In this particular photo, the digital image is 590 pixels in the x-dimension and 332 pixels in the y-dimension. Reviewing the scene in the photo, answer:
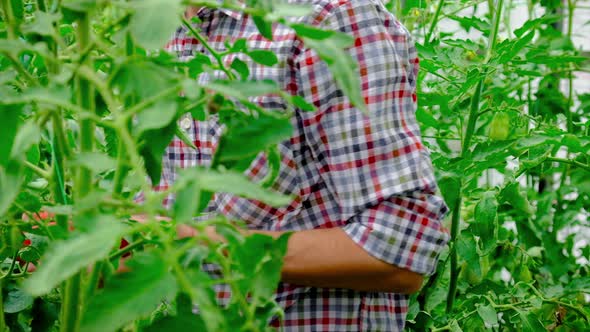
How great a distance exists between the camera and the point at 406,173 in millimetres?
976

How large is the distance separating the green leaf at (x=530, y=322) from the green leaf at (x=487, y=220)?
0.11 meters

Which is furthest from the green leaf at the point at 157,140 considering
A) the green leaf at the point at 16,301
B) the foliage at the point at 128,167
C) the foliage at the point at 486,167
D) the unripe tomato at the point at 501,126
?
the unripe tomato at the point at 501,126

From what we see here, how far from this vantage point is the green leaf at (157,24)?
0.47m

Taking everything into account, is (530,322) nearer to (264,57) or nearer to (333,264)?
(333,264)

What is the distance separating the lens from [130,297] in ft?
1.49

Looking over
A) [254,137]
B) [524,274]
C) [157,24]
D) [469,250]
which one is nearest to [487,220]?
[469,250]

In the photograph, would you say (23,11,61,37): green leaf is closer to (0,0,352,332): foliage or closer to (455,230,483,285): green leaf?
(0,0,352,332): foliage

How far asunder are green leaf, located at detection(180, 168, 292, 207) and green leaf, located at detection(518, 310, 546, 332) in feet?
2.70

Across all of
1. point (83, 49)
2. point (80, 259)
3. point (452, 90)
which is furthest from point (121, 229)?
point (452, 90)

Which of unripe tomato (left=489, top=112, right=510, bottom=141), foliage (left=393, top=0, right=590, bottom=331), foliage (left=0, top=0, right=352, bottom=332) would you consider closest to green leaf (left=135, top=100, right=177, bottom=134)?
foliage (left=0, top=0, right=352, bottom=332)

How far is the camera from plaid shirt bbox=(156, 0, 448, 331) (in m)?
0.97

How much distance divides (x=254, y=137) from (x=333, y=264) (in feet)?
1.44

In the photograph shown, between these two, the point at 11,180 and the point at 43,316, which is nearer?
the point at 11,180

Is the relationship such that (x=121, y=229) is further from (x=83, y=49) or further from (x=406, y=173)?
(x=406, y=173)
